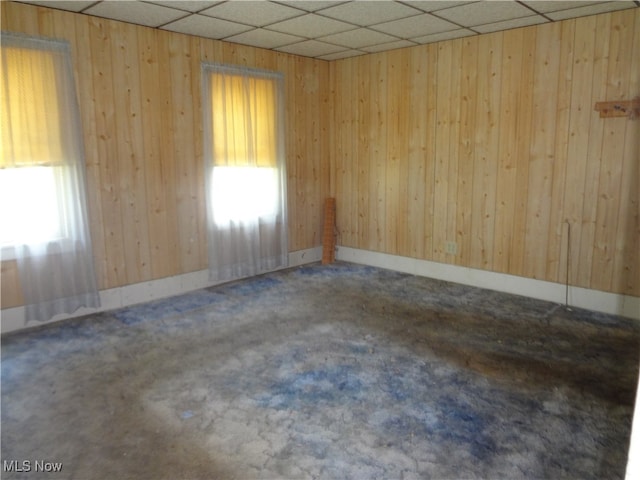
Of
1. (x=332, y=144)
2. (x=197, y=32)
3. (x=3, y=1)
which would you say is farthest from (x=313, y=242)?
(x=3, y=1)

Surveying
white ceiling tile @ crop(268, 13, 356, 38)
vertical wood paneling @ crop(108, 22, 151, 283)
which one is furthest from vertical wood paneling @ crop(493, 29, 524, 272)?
vertical wood paneling @ crop(108, 22, 151, 283)

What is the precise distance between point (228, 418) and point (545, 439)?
1.65 meters

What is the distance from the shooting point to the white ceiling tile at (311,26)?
418 cm

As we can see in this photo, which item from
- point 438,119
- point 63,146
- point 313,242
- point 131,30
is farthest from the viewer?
point 313,242

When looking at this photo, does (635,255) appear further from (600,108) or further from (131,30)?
(131,30)

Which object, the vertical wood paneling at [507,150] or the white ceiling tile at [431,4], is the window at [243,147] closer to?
the white ceiling tile at [431,4]

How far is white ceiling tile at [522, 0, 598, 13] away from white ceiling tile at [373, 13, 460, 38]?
75 cm

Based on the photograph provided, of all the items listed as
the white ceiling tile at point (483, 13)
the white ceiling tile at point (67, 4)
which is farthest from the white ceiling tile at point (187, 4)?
the white ceiling tile at point (483, 13)

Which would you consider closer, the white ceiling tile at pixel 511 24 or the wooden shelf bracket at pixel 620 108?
the wooden shelf bracket at pixel 620 108

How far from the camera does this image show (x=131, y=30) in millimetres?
4301

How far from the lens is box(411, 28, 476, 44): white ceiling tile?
15.3 ft

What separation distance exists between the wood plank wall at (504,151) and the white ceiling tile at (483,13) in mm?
467

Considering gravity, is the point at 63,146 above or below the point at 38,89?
below

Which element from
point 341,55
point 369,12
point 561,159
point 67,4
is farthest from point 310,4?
point 561,159
